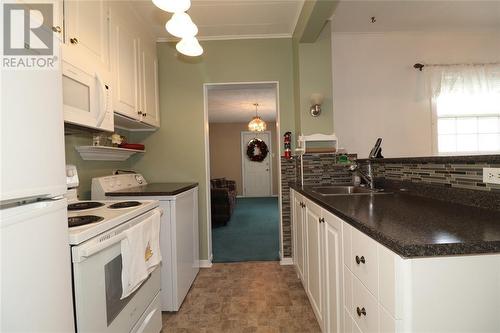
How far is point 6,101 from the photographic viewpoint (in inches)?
24.6

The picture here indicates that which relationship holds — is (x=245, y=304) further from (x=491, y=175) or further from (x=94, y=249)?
(x=491, y=175)

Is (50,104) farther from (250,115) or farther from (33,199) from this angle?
(250,115)

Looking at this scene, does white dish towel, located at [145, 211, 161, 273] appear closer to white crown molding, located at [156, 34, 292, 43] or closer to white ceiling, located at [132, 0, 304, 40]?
white ceiling, located at [132, 0, 304, 40]

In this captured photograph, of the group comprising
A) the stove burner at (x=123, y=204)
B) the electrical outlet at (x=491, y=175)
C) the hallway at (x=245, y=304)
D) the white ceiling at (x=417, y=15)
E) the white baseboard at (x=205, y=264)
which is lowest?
the hallway at (x=245, y=304)

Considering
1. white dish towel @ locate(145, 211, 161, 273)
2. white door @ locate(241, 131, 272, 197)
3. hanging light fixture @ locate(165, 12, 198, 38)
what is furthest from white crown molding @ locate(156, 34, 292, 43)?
white door @ locate(241, 131, 272, 197)

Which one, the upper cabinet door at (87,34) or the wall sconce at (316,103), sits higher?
the upper cabinet door at (87,34)

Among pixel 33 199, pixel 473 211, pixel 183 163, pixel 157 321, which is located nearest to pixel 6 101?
pixel 33 199

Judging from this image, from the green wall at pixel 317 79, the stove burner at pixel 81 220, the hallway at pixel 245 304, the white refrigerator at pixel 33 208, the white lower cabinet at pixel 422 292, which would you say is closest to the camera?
the white refrigerator at pixel 33 208

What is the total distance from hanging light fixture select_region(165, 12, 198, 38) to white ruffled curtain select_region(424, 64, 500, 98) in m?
2.77

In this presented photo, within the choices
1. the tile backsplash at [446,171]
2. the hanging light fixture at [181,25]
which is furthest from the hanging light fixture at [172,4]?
the tile backsplash at [446,171]

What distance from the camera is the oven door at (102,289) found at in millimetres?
933

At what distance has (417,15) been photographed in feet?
8.21

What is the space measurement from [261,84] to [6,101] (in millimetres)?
2420

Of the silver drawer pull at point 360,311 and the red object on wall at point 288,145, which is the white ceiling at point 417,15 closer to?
the red object on wall at point 288,145
